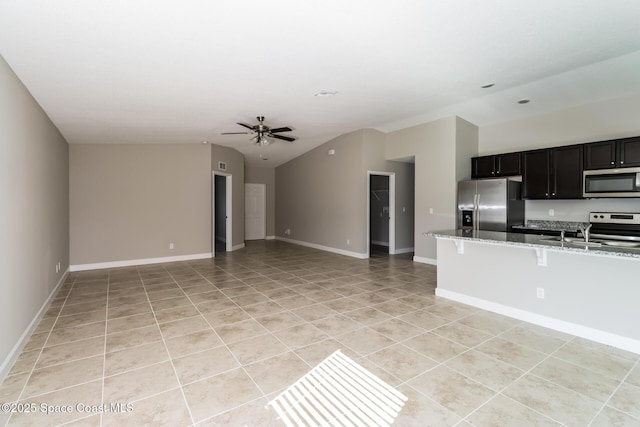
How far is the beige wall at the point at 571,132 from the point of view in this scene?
4.50 meters

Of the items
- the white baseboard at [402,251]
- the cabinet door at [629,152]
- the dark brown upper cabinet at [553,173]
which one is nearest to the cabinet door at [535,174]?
the dark brown upper cabinet at [553,173]

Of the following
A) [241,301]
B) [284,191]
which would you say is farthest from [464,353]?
[284,191]

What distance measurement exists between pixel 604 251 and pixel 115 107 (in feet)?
17.6

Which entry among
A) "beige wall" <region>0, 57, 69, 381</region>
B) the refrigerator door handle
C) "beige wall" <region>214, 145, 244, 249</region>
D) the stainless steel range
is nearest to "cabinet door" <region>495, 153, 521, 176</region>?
the refrigerator door handle

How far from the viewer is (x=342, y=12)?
2260 millimetres

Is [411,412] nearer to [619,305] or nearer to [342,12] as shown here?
[619,305]

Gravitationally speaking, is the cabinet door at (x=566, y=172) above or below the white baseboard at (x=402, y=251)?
above

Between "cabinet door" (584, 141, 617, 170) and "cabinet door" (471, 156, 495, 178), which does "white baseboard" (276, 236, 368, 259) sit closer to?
"cabinet door" (471, 156, 495, 178)

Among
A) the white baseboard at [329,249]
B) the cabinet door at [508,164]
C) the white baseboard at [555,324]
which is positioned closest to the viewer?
the white baseboard at [555,324]

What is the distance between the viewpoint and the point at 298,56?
290cm

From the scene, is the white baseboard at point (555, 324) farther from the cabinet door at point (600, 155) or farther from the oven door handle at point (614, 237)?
the cabinet door at point (600, 155)

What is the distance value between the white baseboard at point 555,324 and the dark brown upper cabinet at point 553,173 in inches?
104

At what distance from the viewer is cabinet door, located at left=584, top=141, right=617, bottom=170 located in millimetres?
4371

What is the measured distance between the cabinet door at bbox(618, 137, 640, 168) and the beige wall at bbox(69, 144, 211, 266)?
7128 mm
